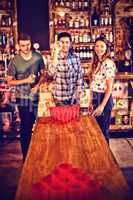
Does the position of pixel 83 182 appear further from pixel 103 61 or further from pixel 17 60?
pixel 17 60

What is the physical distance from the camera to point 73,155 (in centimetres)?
277

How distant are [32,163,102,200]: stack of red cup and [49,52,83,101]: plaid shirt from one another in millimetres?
3140

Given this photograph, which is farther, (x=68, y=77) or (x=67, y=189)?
(x=68, y=77)

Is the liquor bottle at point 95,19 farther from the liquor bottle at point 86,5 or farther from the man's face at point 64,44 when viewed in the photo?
the man's face at point 64,44

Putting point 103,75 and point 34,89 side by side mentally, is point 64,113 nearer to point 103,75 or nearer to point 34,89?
point 103,75

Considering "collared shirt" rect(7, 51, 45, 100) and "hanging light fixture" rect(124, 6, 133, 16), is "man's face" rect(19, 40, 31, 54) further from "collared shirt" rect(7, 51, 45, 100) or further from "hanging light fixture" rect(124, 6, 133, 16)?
"hanging light fixture" rect(124, 6, 133, 16)

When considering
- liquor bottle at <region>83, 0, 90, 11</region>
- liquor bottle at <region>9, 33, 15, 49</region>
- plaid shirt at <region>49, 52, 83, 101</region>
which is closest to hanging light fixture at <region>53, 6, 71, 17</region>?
liquor bottle at <region>83, 0, 90, 11</region>

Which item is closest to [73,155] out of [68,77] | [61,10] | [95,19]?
[68,77]

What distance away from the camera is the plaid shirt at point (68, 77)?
509 centimetres

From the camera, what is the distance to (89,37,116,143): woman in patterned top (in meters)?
4.73

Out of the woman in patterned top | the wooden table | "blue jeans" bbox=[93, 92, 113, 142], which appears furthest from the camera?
"blue jeans" bbox=[93, 92, 113, 142]

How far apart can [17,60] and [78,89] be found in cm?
97

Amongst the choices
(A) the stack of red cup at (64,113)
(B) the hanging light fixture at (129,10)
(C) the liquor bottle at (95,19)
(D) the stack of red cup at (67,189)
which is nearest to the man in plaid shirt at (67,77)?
(A) the stack of red cup at (64,113)

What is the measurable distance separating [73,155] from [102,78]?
86.8 inches
